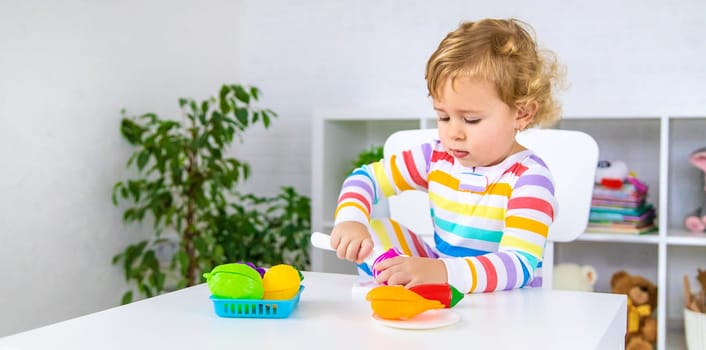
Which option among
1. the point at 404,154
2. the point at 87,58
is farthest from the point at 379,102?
the point at 404,154

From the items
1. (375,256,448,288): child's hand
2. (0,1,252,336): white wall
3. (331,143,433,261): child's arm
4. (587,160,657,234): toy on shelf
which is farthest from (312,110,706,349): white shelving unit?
(375,256,448,288): child's hand

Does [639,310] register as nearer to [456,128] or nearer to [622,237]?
[622,237]

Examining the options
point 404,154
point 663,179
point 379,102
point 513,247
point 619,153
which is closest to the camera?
point 513,247

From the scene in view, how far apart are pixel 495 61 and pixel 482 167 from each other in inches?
7.9

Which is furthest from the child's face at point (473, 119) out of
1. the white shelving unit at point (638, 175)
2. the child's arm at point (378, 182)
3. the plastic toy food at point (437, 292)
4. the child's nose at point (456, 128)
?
the white shelving unit at point (638, 175)

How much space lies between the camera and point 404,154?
5.02ft

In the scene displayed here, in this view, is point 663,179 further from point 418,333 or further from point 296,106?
point 418,333

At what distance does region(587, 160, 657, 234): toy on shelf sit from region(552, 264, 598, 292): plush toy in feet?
0.60

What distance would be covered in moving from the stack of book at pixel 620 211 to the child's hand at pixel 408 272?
1.71 meters

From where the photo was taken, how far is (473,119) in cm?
131

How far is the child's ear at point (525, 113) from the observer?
4.51ft

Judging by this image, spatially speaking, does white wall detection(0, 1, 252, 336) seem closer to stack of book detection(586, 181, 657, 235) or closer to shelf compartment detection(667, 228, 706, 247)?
stack of book detection(586, 181, 657, 235)

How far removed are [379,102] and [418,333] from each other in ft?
8.40

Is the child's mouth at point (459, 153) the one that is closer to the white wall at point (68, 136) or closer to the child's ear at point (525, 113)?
the child's ear at point (525, 113)
